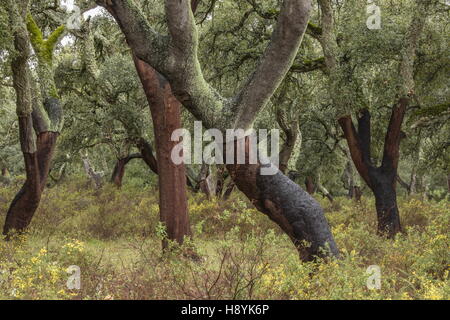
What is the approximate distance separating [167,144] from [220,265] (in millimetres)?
4178

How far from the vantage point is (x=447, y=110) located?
11969mm

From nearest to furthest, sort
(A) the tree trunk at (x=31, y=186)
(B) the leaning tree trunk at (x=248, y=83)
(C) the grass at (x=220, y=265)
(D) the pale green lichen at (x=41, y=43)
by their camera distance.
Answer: (C) the grass at (x=220, y=265) < (B) the leaning tree trunk at (x=248, y=83) < (A) the tree trunk at (x=31, y=186) < (D) the pale green lichen at (x=41, y=43)

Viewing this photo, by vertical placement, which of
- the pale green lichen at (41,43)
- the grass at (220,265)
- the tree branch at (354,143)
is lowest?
the grass at (220,265)

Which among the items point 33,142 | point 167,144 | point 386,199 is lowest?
point 386,199

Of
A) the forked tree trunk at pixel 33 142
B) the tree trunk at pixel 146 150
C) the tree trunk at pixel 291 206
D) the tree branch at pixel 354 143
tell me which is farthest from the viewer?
the tree trunk at pixel 146 150

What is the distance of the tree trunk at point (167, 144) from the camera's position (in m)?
9.44

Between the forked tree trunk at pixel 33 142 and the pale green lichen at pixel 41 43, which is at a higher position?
the pale green lichen at pixel 41 43

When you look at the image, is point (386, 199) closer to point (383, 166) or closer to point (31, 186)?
point (383, 166)

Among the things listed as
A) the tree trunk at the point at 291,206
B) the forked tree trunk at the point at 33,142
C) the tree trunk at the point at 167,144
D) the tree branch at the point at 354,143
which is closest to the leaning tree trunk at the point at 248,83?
the tree trunk at the point at 291,206

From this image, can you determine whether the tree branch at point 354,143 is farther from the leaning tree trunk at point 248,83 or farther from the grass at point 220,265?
the leaning tree trunk at point 248,83

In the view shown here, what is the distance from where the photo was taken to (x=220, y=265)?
581 cm

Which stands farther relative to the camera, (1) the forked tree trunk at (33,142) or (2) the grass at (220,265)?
(1) the forked tree trunk at (33,142)

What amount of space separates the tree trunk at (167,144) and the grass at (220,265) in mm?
619

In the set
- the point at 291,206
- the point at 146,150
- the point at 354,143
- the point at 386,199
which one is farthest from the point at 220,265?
the point at 146,150
